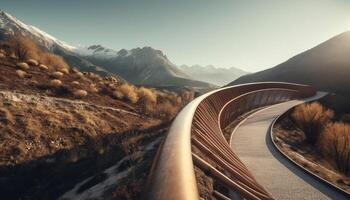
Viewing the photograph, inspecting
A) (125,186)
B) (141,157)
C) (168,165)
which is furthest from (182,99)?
(168,165)

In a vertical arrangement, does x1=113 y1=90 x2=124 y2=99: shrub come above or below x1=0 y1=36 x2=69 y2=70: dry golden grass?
below

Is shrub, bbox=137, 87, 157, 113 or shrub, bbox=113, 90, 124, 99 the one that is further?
shrub, bbox=113, 90, 124, 99

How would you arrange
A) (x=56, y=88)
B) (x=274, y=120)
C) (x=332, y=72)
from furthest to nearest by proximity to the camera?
(x=332, y=72), (x=56, y=88), (x=274, y=120)

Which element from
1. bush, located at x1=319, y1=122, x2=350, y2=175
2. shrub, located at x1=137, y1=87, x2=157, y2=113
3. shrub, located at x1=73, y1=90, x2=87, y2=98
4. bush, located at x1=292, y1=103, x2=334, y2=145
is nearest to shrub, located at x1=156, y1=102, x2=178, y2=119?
shrub, located at x1=137, y1=87, x2=157, y2=113

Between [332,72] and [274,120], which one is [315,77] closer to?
[332,72]

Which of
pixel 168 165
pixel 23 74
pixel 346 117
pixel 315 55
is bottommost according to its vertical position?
pixel 346 117

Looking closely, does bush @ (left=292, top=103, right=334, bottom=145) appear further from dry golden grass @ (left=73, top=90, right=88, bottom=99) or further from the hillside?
dry golden grass @ (left=73, top=90, right=88, bottom=99)
